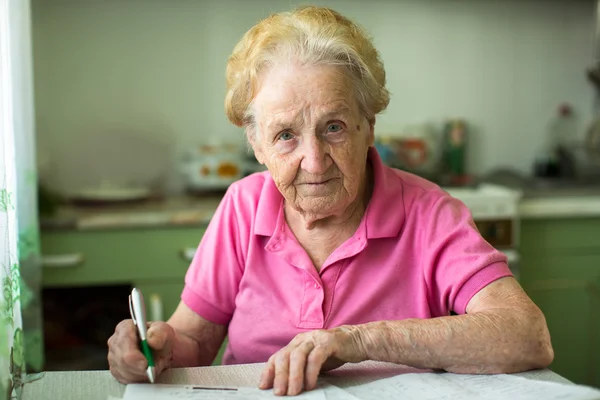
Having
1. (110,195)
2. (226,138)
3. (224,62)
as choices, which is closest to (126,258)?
(110,195)

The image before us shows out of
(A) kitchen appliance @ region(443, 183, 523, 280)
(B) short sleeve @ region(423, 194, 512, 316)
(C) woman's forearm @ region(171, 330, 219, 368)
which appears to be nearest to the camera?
(B) short sleeve @ region(423, 194, 512, 316)

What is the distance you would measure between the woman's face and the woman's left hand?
0.28m

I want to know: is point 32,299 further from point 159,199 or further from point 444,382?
point 444,382

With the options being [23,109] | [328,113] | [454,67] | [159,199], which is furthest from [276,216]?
[454,67]

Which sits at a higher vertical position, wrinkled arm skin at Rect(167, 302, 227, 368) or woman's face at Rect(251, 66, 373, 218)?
woman's face at Rect(251, 66, 373, 218)

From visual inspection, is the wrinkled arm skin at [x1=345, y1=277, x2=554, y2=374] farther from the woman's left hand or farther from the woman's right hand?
the woman's right hand

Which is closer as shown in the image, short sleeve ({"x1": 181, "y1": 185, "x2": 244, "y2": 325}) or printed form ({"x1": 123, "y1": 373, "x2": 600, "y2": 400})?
printed form ({"x1": 123, "y1": 373, "x2": 600, "y2": 400})

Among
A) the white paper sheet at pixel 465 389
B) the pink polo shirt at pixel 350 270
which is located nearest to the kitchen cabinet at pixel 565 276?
the pink polo shirt at pixel 350 270

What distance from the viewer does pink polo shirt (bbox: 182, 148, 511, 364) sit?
3.83 feet

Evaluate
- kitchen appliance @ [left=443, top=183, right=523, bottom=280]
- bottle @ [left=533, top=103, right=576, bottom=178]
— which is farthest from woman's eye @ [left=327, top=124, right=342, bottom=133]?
bottle @ [left=533, top=103, right=576, bottom=178]

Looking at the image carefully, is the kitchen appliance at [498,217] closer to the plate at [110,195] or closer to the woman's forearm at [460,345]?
the plate at [110,195]

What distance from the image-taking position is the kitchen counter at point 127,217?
88.8 inches

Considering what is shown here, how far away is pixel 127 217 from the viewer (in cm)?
229

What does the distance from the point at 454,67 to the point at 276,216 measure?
6.29 ft
